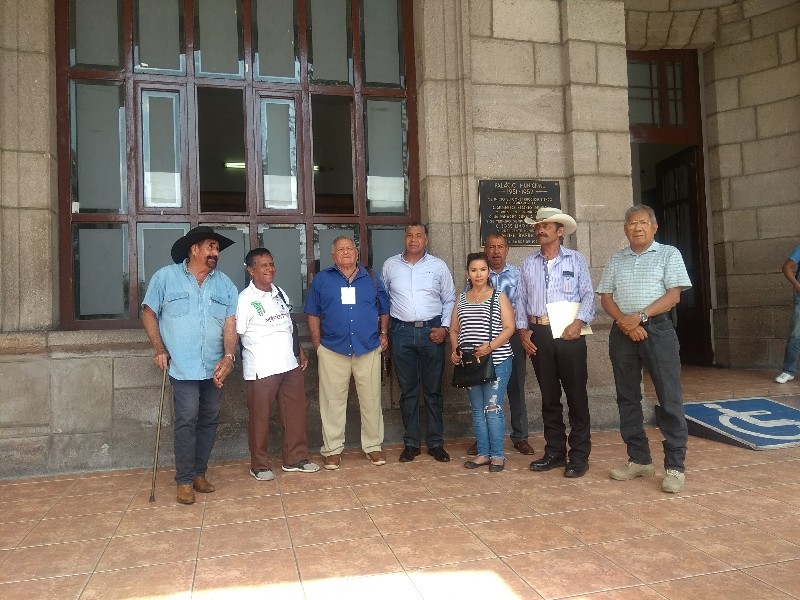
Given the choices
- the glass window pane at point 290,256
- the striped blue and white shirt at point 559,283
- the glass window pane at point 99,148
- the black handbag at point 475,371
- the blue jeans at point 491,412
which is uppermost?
the glass window pane at point 99,148

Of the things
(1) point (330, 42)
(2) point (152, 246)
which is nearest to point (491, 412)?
(2) point (152, 246)

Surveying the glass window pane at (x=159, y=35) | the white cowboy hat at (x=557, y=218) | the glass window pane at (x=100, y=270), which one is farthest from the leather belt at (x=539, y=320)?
the glass window pane at (x=159, y=35)

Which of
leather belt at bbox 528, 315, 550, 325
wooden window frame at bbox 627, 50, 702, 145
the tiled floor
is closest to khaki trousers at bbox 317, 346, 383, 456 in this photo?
the tiled floor

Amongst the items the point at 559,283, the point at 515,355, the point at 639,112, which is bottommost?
the point at 515,355

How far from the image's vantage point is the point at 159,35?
5648 mm

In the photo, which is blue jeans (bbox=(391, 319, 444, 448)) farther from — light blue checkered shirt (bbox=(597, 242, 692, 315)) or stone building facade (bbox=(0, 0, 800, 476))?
light blue checkered shirt (bbox=(597, 242, 692, 315))

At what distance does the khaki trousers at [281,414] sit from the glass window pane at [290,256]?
1.07 metres

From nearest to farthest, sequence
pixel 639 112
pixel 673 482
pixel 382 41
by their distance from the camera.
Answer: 1. pixel 673 482
2. pixel 382 41
3. pixel 639 112

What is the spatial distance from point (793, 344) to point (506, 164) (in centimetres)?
414

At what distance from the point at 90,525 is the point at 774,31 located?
955cm

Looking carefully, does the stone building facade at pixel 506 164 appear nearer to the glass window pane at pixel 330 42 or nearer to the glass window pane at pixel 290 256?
the glass window pane at pixel 330 42

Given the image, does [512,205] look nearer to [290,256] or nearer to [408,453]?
[290,256]

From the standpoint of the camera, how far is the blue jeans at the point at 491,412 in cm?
468

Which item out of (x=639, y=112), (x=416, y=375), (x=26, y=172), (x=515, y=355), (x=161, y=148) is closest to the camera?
(x=26, y=172)
